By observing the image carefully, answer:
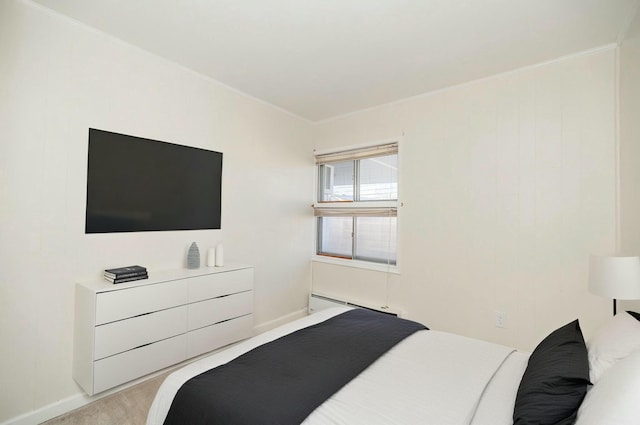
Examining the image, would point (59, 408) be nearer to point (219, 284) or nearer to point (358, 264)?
point (219, 284)

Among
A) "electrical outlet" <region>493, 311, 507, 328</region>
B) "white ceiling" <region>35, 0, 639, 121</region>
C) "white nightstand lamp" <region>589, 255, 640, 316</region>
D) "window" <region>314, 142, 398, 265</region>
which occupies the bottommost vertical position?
"electrical outlet" <region>493, 311, 507, 328</region>

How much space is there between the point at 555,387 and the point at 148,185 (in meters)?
2.79

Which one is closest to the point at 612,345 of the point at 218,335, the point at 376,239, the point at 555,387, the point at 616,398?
the point at 555,387

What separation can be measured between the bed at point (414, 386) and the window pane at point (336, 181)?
2410 millimetres

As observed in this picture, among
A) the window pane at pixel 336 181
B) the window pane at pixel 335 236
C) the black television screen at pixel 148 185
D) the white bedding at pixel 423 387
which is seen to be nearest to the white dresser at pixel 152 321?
the black television screen at pixel 148 185

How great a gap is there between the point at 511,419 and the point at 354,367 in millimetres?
651

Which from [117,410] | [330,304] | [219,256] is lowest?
[117,410]

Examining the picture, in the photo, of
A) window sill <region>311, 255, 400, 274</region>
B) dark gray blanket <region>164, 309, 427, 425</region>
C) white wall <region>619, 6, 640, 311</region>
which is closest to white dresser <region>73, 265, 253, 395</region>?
dark gray blanket <region>164, 309, 427, 425</region>

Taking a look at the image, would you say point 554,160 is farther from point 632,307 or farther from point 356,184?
point 356,184

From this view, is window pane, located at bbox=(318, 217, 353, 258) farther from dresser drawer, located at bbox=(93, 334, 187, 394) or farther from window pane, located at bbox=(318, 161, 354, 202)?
dresser drawer, located at bbox=(93, 334, 187, 394)

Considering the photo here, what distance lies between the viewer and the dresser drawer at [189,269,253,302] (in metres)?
2.55

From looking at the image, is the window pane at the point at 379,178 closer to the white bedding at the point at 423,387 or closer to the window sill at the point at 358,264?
the window sill at the point at 358,264

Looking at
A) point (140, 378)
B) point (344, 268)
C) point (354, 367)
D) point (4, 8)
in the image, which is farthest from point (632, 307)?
point (4, 8)

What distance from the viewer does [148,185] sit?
8.37 ft
